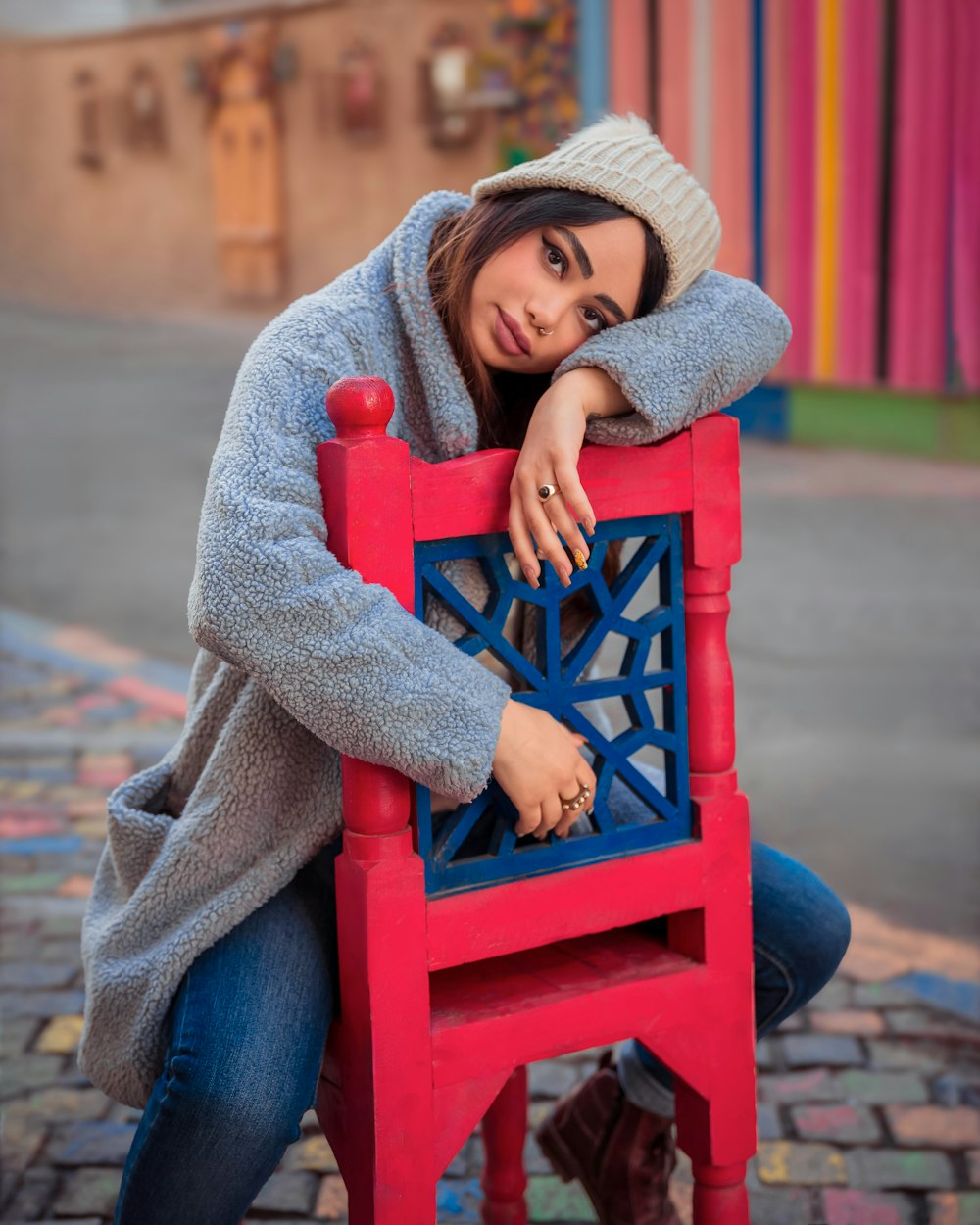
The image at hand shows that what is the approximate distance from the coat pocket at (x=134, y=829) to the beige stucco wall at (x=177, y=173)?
23.9 feet

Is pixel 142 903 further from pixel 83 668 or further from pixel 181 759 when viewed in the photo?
pixel 83 668

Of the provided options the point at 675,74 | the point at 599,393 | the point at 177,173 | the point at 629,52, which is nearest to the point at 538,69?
the point at 629,52

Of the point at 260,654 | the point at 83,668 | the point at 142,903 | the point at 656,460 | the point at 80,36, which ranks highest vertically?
the point at 80,36

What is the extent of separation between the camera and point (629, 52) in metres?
7.34

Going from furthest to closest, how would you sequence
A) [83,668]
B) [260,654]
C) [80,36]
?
1. [80,36]
2. [83,668]
3. [260,654]

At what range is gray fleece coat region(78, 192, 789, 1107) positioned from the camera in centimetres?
124

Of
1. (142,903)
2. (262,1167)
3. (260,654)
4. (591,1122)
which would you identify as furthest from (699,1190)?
(260,654)

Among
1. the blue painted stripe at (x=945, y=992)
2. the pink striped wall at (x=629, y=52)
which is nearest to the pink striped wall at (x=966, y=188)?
the pink striped wall at (x=629, y=52)

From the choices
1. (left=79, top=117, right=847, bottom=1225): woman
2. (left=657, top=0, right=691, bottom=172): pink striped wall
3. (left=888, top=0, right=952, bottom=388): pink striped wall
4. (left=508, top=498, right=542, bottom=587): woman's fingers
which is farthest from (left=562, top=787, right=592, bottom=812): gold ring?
(left=657, top=0, right=691, bottom=172): pink striped wall

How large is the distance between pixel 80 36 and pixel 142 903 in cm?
1062

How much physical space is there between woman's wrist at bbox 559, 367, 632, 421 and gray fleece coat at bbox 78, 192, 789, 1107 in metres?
0.02

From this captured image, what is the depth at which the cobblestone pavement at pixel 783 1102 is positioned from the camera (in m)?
1.91

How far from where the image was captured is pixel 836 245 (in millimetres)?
6754

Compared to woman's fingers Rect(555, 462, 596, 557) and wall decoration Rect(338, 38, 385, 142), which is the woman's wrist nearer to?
woman's fingers Rect(555, 462, 596, 557)
